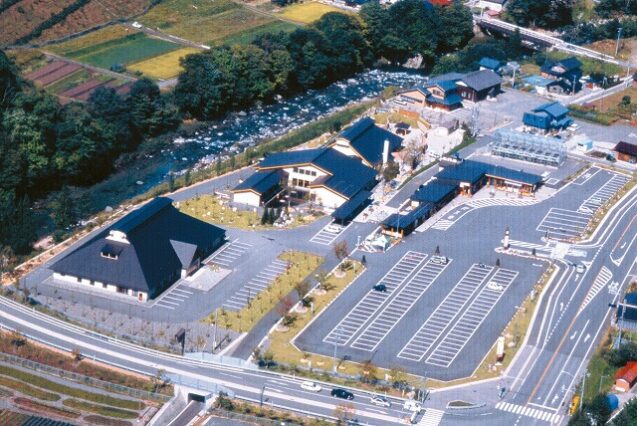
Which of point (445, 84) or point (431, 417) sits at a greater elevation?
point (431, 417)

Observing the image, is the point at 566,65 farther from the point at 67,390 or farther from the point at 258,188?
the point at 67,390

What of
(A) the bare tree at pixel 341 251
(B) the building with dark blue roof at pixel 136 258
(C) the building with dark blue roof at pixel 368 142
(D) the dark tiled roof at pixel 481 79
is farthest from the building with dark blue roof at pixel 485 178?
(B) the building with dark blue roof at pixel 136 258

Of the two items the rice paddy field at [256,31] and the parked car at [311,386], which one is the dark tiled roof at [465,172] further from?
the rice paddy field at [256,31]

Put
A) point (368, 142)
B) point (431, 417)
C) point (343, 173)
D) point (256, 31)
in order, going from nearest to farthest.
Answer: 1. point (431, 417)
2. point (343, 173)
3. point (368, 142)
4. point (256, 31)

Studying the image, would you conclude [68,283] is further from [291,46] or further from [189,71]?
[291,46]

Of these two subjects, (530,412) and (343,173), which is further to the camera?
(343,173)

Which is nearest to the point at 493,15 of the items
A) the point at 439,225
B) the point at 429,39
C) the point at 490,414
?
the point at 429,39

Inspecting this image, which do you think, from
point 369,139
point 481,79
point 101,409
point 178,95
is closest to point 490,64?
point 481,79
